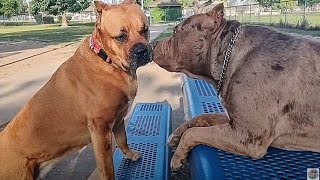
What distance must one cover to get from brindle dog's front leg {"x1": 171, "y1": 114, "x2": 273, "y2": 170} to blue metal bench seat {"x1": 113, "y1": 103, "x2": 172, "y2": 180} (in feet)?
1.48

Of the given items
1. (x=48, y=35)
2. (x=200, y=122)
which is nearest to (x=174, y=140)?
(x=200, y=122)

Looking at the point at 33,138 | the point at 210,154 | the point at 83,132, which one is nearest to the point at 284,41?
the point at 210,154

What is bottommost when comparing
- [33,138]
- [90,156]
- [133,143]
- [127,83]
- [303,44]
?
[90,156]

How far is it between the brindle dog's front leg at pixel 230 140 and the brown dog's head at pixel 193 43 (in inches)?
24.7

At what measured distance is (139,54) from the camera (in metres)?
3.68

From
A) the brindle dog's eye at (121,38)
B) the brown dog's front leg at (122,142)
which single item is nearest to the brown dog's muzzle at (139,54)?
the brindle dog's eye at (121,38)

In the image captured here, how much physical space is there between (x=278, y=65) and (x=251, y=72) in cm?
19

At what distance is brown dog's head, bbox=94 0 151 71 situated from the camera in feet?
12.1

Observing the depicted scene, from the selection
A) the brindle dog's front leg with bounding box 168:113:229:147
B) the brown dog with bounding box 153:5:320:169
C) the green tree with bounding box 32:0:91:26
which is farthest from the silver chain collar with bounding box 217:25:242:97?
the green tree with bounding box 32:0:91:26

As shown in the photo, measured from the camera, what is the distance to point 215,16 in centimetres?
343

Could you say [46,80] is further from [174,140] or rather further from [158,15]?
[158,15]

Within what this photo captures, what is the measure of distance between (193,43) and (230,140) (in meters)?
0.93

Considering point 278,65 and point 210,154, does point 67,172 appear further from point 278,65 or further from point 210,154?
point 278,65

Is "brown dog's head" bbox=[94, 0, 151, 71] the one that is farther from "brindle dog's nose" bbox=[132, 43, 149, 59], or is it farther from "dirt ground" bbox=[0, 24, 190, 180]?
"dirt ground" bbox=[0, 24, 190, 180]
